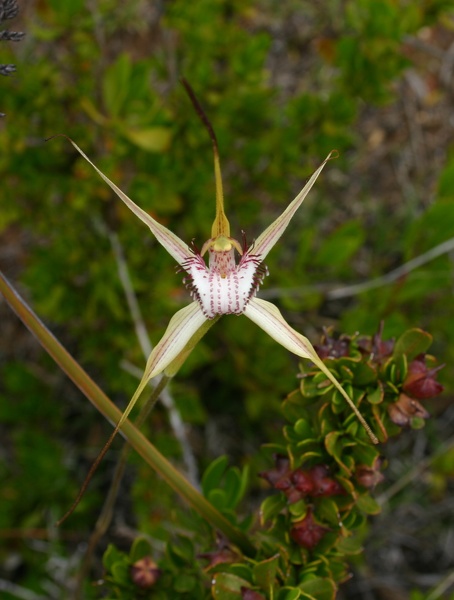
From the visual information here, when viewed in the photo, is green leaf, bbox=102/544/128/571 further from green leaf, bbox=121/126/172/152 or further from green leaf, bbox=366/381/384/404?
green leaf, bbox=121/126/172/152

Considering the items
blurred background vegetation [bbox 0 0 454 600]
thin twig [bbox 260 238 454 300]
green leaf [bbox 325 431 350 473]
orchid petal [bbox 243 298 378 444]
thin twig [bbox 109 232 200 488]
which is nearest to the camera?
orchid petal [bbox 243 298 378 444]

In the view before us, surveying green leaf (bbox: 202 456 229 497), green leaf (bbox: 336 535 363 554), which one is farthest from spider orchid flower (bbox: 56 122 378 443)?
green leaf (bbox: 202 456 229 497)

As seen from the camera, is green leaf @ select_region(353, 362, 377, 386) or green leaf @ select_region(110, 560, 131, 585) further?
green leaf @ select_region(110, 560, 131, 585)

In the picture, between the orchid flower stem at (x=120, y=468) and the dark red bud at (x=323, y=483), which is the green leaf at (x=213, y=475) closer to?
the orchid flower stem at (x=120, y=468)

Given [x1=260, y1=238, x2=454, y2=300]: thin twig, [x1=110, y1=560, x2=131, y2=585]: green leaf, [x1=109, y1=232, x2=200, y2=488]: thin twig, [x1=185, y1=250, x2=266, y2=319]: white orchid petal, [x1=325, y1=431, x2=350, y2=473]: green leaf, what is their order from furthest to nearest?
[x1=260, y1=238, x2=454, y2=300]: thin twig
[x1=109, y1=232, x2=200, y2=488]: thin twig
[x1=110, y1=560, x2=131, y2=585]: green leaf
[x1=325, y1=431, x2=350, y2=473]: green leaf
[x1=185, y1=250, x2=266, y2=319]: white orchid petal

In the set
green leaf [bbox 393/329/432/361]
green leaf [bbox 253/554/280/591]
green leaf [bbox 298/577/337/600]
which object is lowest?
green leaf [bbox 298/577/337/600]

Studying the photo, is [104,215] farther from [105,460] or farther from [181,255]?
[181,255]

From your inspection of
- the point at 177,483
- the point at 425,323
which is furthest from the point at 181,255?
the point at 425,323

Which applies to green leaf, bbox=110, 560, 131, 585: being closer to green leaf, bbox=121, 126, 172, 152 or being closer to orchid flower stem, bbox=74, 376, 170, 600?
orchid flower stem, bbox=74, 376, 170, 600

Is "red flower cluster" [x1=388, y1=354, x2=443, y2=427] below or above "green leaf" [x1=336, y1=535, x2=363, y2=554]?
above
